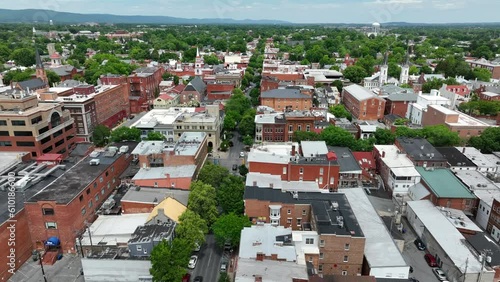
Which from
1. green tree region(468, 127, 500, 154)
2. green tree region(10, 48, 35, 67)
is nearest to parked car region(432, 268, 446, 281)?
green tree region(468, 127, 500, 154)

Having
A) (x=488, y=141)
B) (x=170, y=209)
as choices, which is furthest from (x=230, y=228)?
(x=488, y=141)

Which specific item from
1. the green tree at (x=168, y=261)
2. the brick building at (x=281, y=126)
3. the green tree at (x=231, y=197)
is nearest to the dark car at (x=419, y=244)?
the green tree at (x=231, y=197)

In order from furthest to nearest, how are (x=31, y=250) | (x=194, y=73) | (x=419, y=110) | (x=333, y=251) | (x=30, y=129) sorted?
(x=194, y=73) < (x=419, y=110) < (x=30, y=129) < (x=31, y=250) < (x=333, y=251)

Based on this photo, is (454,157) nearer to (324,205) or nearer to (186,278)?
(324,205)

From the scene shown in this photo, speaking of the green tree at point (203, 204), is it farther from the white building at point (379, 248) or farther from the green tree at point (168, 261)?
the white building at point (379, 248)

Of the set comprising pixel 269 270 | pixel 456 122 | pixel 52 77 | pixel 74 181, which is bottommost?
pixel 269 270

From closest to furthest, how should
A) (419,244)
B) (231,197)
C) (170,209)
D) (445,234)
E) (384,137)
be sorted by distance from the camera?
1. (445,234)
2. (170,209)
3. (419,244)
4. (231,197)
5. (384,137)

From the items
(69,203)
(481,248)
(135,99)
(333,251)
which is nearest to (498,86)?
(481,248)

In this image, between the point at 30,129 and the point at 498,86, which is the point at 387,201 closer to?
the point at 30,129
